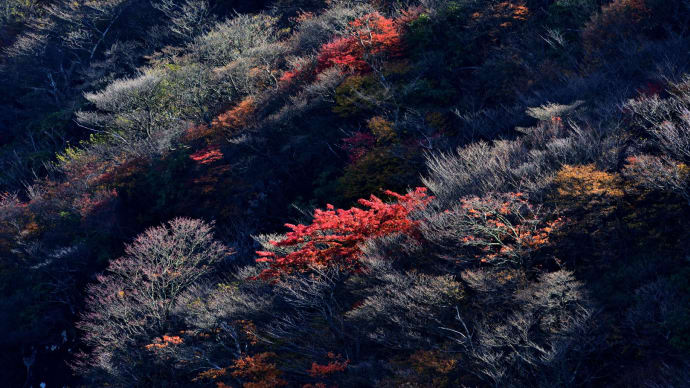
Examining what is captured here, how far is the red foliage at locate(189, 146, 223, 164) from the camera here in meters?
29.3

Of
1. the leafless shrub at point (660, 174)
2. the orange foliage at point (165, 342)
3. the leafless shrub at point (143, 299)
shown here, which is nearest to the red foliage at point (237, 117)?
the leafless shrub at point (143, 299)

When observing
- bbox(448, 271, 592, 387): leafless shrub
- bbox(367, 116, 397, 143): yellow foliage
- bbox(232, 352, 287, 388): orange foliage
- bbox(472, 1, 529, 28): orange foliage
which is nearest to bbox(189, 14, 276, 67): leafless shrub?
bbox(367, 116, 397, 143): yellow foliage

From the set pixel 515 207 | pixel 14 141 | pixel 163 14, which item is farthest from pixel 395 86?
pixel 14 141

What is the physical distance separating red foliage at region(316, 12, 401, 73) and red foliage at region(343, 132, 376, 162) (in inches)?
164

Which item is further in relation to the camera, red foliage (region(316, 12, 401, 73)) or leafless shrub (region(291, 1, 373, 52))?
leafless shrub (region(291, 1, 373, 52))

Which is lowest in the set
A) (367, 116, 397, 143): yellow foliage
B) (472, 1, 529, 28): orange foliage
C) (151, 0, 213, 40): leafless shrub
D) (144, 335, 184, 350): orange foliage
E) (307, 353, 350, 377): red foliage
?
(144, 335, 184, 350): orange foliage

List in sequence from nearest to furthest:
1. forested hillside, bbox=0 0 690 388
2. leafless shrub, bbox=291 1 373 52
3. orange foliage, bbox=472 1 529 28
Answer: forested hillside, bbox=0 0 690 388 → orange foliage, bbox=472 1 529 28 → leafless shrub, bbox=291 1 373 52

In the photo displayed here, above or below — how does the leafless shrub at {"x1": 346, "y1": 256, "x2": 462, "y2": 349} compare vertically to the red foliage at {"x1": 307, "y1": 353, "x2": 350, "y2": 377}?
above

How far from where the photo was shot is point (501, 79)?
24625 millimetres

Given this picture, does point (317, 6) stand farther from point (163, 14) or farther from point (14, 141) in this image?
point (14, 141)

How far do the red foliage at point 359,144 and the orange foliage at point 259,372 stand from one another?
11.3m

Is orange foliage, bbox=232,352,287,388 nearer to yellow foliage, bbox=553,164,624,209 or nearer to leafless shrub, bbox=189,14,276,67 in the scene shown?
yellow foliage, bbox=553,164,624,209

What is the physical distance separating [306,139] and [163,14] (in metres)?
28.5

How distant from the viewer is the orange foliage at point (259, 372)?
16.6 m
